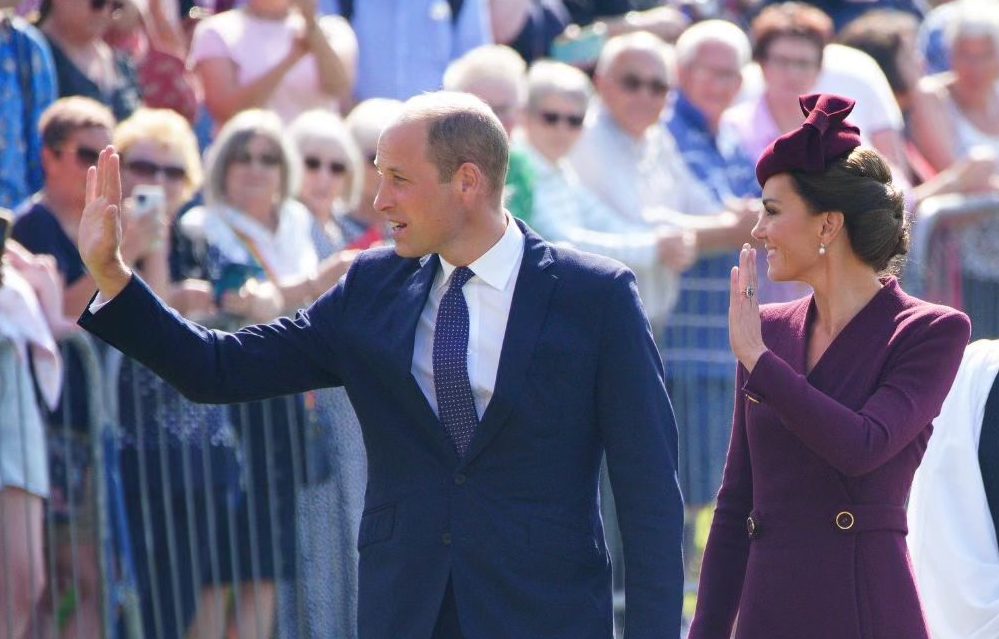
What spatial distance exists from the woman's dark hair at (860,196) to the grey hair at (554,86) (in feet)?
13.5

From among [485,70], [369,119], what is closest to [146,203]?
[369,119]

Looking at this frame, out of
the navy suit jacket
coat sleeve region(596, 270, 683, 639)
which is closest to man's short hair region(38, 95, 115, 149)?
the navy suit jacket

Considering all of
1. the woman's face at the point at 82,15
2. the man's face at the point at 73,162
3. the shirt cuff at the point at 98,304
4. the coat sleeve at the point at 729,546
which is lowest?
the coat sleeve at the point at 729,546

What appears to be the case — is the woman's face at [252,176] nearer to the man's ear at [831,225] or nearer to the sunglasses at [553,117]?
the sunglasses at [553,117]

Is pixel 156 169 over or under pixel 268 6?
under

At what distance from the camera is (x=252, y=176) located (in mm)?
7422

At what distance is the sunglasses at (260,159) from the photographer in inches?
292

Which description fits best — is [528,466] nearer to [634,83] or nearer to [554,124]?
[554,124]

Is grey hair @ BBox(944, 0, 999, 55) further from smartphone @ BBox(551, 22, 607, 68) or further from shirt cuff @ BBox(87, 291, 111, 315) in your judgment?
shirt cuff @ BBox(87, 291, 111, 315)

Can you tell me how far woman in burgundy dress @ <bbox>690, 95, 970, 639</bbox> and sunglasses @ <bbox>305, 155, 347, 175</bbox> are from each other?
382cm

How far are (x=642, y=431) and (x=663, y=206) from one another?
14.8 feet

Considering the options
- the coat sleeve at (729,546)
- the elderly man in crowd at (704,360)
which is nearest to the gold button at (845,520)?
the coat sleeve at (729,546)

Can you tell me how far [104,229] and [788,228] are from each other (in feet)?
5.05

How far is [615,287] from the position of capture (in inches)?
167
